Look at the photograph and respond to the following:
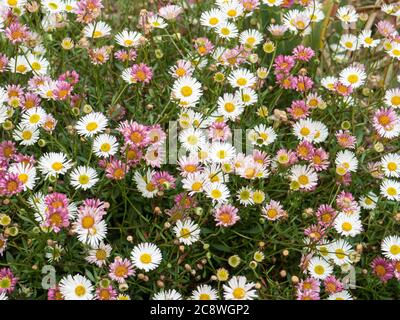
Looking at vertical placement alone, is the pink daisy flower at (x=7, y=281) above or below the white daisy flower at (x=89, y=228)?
below

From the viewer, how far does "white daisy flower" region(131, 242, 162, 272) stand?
1.89 m

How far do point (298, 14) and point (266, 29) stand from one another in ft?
0.75

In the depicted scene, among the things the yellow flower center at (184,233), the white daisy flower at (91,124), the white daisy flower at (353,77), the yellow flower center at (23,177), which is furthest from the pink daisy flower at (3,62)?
the white daisy flower at (353,77)

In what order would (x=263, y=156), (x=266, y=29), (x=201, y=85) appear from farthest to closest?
(x=266, y=29) < (x=201, y=85) < (x=263, y=156)

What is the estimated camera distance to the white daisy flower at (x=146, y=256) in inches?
74.2

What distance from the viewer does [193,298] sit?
1.92 meters

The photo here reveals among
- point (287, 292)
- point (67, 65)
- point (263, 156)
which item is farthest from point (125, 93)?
point (287, 292)

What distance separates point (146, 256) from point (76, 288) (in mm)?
231

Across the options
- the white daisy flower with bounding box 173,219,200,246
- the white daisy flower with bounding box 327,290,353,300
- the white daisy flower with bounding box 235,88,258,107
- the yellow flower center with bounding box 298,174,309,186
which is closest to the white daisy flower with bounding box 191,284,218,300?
the white daisy flower with bounding box 173,219,200,246

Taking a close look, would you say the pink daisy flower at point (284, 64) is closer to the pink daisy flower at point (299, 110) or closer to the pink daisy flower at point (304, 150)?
the pink daisy flower at point (299, 110)

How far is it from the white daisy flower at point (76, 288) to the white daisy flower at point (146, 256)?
0.15 meters

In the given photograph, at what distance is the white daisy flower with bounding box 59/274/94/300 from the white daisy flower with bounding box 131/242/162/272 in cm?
15

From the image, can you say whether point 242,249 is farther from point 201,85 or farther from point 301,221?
point 201,85
